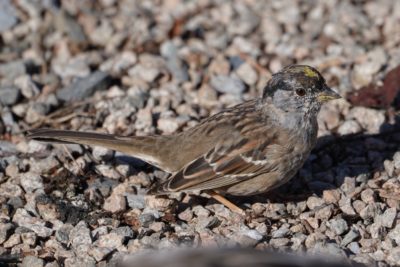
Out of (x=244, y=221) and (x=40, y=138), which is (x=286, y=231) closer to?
(x=244, y=221)

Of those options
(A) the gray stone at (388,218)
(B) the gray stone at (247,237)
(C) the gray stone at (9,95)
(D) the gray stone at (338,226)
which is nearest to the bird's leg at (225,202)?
(B) the gray stone at (247,237)

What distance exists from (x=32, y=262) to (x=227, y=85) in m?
2.70

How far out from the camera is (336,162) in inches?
245

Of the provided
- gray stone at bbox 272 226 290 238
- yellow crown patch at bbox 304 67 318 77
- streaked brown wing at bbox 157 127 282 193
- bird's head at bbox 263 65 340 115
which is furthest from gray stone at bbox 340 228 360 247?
yellow crown patch at bbox 304 67 318 77

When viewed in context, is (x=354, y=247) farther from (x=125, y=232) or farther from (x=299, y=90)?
(x=125, y=232)

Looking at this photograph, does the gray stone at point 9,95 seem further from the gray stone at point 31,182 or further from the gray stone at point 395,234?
the gray stone at point 395,234

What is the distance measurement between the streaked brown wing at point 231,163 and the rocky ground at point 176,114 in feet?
0.75

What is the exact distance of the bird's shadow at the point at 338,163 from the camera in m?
5.91

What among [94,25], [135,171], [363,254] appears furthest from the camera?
[94,25]

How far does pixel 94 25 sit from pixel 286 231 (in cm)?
340

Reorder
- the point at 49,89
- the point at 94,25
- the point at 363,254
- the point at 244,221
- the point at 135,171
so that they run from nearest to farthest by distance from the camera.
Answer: the point at 363,254 < the point at 244,221 < the point at 135,171 < the point at 49,89 < the point at 94,25

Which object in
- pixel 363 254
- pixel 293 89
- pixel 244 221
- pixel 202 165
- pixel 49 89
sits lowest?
pixel 363 254

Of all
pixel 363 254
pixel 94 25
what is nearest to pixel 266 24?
pixel 94 25

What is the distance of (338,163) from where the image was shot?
6195 millimetres
